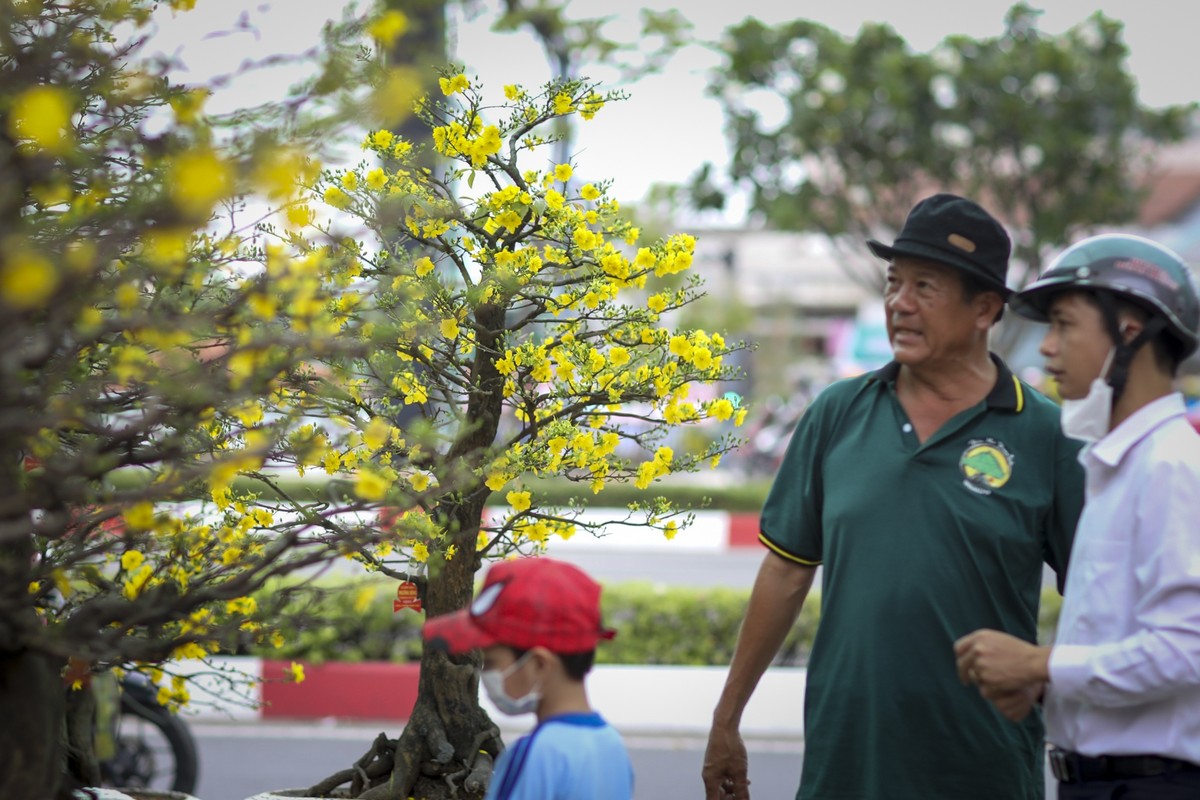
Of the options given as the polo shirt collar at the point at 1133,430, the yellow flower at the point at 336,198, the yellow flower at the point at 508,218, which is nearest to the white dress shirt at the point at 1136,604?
the polo shirt collar at the point at 1133,430

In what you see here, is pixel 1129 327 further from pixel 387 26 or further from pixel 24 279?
pixel 24 279

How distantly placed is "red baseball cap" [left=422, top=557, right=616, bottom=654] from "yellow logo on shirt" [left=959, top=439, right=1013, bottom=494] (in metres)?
0.92

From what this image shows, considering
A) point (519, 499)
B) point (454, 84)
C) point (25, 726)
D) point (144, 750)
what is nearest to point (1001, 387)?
point (519, 499)

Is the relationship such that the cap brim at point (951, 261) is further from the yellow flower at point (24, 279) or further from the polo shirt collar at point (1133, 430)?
the yellow flower at point (24, 279)

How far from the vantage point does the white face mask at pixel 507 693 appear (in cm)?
211

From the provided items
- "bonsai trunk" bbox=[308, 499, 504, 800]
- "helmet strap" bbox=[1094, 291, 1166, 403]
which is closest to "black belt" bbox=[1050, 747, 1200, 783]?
"helmet strap" bbox=[1094, 291, 1166, 403]

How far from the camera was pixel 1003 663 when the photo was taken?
87.3 inches

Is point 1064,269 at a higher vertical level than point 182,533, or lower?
higher

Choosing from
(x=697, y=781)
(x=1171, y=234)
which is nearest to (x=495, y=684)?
(x=697, y=781)

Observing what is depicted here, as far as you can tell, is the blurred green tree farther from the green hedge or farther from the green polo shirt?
the green polo shirt

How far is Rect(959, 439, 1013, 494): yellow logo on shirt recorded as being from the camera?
268 cm

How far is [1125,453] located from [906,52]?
10784 millimetres

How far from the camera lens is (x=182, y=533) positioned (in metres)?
3.04

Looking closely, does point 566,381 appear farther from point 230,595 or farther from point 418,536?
point 230,595
